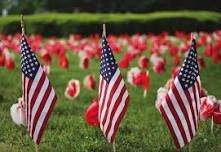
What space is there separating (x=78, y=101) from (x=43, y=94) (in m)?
4.16

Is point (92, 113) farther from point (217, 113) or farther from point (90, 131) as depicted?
point (217, 113)

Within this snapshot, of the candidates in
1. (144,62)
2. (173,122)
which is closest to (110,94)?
(173,122)

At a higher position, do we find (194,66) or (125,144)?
(194,66)

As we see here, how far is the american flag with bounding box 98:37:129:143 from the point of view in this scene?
693 centimetres

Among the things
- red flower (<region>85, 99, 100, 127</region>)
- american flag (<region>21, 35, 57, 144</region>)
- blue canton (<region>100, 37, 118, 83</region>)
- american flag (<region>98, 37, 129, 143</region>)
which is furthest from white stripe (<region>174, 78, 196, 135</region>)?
american flag (<region>21, 35, 57, 144</region>)

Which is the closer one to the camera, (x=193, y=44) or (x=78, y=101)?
(x=193, y=44)

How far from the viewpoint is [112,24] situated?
92.7 feet

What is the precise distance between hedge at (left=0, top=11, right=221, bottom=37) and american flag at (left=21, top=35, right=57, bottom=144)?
21.2 m

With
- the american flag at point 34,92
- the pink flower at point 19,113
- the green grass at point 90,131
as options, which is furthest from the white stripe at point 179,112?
the pink flower at point 19,113

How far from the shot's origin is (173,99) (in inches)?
270

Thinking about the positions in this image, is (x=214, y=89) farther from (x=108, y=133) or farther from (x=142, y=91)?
(x=108, y=133)

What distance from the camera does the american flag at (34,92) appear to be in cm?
694

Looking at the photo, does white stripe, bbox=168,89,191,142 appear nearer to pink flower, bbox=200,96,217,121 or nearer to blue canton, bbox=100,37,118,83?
blue canton, bbox=100,37,118,83

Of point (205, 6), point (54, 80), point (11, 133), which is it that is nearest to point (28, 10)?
point (205, 6)
